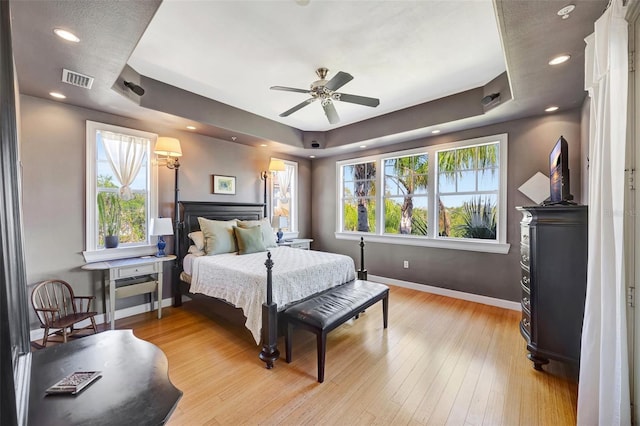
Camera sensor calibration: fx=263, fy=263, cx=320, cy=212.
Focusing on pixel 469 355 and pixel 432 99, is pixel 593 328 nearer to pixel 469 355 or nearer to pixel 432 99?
pixel 469 355

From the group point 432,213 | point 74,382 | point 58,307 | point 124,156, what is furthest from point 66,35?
point 432,213

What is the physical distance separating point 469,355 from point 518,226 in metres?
2.05

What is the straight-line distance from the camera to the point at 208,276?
318 centimetres

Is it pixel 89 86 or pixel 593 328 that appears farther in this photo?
pixel 89 86

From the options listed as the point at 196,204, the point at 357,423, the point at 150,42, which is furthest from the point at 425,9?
the point at 196,204

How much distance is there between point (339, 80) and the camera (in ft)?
8.27

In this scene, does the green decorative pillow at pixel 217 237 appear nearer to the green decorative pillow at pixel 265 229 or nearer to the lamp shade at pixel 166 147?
the green decorative pillow at pixel 265 229

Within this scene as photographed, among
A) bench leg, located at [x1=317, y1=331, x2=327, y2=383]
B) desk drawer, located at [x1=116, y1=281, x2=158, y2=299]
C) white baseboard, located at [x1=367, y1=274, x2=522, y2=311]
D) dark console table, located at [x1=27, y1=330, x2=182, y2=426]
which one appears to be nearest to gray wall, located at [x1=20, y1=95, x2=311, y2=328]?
desk drawer, located at [x1=116, y1=281, x2=158, y2=299]

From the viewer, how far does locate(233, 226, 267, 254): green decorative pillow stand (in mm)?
3738

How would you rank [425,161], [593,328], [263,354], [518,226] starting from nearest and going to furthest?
[593,328] < [263,354] < [518,226] < [425,161]

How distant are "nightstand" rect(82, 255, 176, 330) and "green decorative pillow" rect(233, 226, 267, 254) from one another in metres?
0.87

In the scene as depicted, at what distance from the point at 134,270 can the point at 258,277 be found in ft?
5.66

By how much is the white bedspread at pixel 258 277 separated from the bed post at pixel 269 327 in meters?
0.08

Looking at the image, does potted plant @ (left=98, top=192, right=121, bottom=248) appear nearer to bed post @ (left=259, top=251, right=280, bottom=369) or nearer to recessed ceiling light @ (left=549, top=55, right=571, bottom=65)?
bed post @ (left=259, top=251, right=280, bottom=369)
